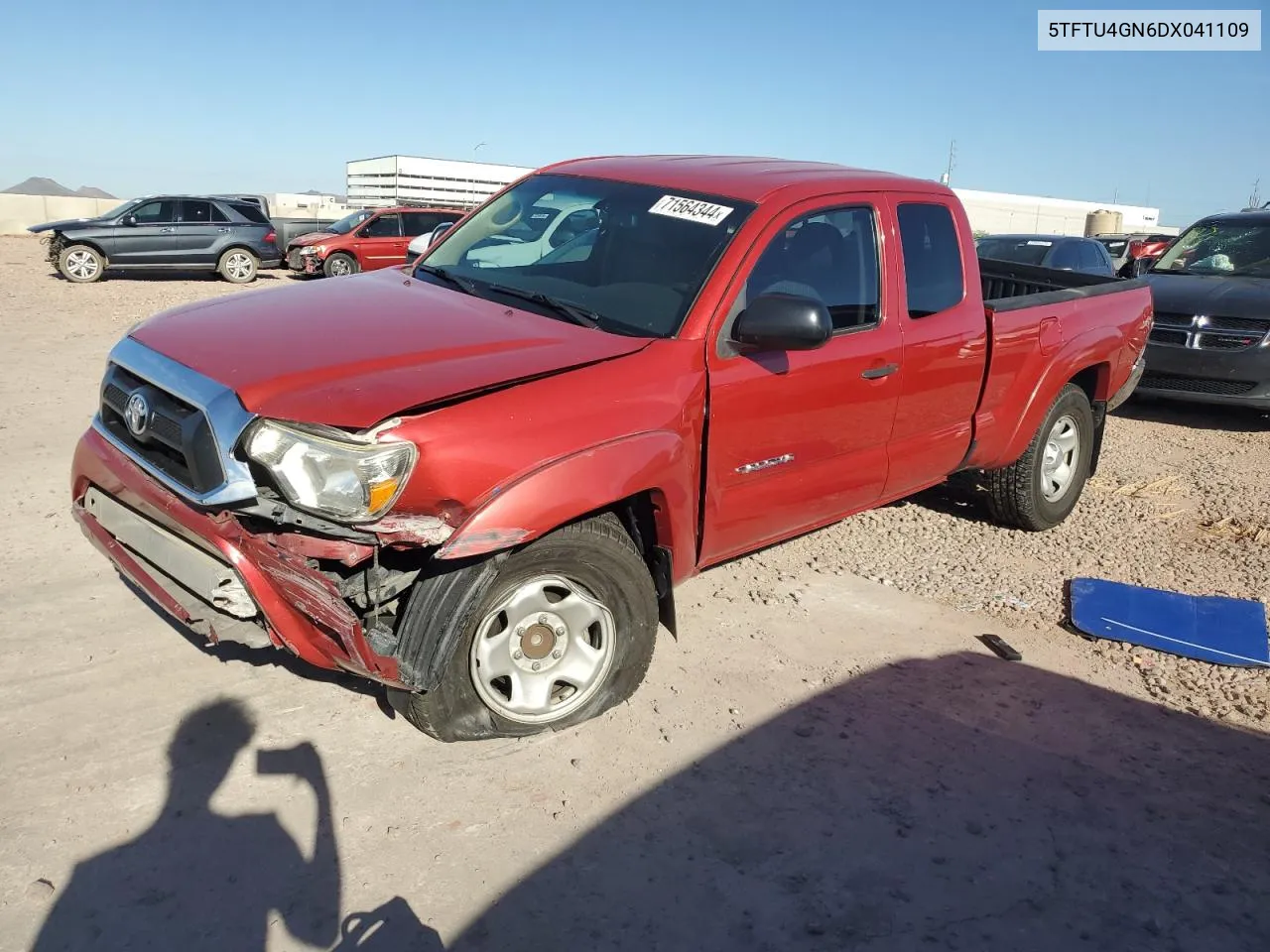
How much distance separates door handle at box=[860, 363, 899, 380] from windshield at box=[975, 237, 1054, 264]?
933 cm

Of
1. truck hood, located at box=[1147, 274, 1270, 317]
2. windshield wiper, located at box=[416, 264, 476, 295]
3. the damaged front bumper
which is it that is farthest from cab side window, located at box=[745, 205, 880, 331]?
the damaged front bumper

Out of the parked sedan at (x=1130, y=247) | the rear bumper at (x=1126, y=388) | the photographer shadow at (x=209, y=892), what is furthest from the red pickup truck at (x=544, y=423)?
the parked sedan at (x=1130, y=247)

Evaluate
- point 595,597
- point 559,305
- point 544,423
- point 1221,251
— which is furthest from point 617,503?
point 1221,251

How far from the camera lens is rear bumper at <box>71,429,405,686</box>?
2.89m

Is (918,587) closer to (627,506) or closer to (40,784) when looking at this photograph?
(627,506)

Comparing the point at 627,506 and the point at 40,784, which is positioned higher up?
the point at 627,506

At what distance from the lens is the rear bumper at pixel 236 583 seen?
9.48ft

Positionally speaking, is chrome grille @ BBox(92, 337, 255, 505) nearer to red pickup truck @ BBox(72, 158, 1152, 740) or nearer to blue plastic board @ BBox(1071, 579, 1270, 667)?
red pickup truck @ BBox(72, 158, 1152, 740)

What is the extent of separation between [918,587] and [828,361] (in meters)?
1.67

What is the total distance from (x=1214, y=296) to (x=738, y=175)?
6.84 metres

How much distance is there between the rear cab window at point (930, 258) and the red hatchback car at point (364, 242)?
14961mm

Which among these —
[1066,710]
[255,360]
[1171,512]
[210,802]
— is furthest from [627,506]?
[1171,512]

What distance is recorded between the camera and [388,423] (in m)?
2.80

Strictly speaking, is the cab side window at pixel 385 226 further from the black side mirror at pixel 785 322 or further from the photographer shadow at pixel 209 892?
the photographer shadow at pixel 209 892
